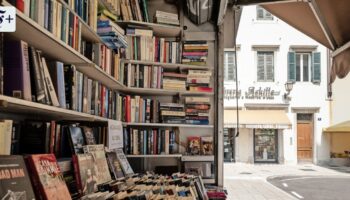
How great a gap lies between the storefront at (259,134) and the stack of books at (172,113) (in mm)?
13016

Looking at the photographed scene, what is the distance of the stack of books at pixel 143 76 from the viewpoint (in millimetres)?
3977

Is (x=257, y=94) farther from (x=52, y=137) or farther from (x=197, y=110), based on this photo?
(x=52, y=137)

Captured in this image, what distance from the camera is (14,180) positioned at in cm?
137

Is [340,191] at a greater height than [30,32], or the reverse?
[30,32]

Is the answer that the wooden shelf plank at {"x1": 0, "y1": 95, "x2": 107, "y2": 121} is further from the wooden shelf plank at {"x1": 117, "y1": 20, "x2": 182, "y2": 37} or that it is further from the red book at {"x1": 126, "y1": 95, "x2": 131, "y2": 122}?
the wooden shelf plank at {"x1": 117, "y1": 20, "x2": 182, "y2": 37}

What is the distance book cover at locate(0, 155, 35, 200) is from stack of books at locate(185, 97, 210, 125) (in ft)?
9.36

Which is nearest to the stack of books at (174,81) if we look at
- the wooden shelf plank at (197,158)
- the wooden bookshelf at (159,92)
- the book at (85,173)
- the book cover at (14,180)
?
the wooden bookshelf at (159,92)

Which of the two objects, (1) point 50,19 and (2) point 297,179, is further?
(2) point 297,179

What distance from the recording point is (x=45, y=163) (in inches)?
65.1

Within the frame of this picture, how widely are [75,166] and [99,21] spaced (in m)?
1.35

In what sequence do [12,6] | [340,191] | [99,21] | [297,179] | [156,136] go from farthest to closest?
[297,179]
[340,191]
[156,136]
[99,21]
[12,6]

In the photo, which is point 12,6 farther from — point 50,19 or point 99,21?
point 99,21

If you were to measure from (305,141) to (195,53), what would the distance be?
14984 mm

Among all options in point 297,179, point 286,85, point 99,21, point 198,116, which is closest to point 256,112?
point 286,85
